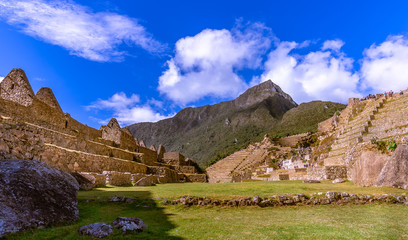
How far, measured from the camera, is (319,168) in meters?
19.8

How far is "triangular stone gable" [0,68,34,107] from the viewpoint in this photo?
16.9 metres

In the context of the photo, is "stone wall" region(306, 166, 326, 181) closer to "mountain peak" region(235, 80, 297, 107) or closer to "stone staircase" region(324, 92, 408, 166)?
"stone staircase" region(324, 92, 408, 166)

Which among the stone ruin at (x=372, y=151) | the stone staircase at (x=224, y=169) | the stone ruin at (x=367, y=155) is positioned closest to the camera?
the stone ruin at (x=367, y=155)

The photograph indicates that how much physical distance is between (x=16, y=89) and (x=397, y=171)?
2283cm

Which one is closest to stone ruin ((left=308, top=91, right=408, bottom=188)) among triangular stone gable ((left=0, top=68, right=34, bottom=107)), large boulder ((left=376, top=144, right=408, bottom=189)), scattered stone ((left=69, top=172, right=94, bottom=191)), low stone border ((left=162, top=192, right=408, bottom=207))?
large boulder ((left=376, top=144, right=408, bottom=189))

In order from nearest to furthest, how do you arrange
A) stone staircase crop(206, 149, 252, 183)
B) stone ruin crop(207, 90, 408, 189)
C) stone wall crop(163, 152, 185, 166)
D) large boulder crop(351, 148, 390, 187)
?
stone ruin crop(207, 90, 408, 189) → large boulder crop(351, 148, 390, 187) → stone wall crop(163, 152, 185, 166) → stone staircase crop(206, 149, 252, 183)

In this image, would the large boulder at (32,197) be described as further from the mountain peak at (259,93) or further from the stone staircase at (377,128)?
the mountain peak at (259,93)

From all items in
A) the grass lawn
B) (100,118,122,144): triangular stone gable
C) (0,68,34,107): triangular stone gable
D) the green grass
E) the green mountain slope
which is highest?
the green mountain slope

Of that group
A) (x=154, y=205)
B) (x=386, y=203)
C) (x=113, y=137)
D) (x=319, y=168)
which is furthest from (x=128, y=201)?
(x=113, y=137)

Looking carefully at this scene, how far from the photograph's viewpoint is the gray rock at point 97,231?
4.60m

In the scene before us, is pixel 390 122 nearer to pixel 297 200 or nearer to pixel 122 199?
pixel 297 200

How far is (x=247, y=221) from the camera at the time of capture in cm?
668

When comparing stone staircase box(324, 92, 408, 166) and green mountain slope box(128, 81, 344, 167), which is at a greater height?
green mountain slope box(128, 81, 344, 167)

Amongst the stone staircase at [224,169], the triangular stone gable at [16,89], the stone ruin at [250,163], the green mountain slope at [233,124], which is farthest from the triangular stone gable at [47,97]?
the green mountain slope at [233,124]
